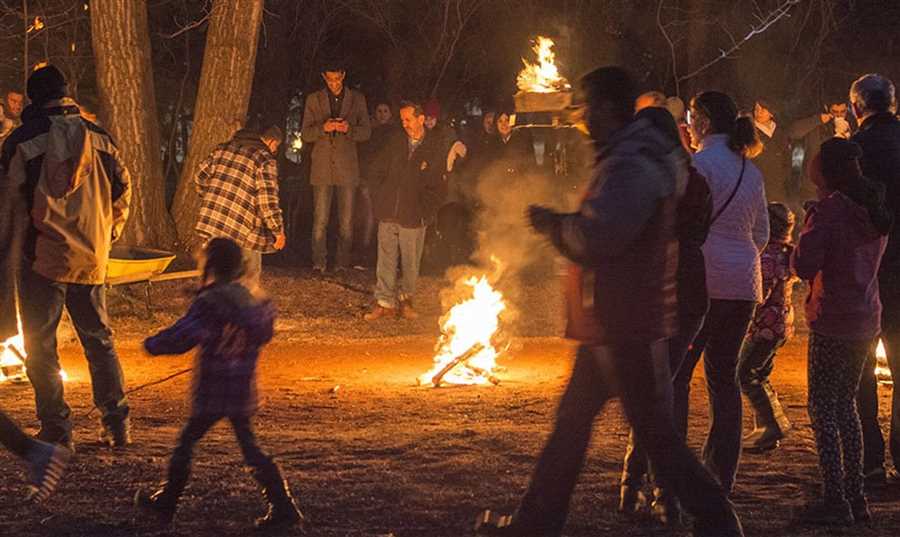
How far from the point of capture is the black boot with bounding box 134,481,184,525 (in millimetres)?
5785

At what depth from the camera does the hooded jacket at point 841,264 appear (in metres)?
6.38

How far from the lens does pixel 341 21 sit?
2334 centimetres

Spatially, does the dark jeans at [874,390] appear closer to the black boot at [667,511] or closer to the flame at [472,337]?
the black boot at [667,511]

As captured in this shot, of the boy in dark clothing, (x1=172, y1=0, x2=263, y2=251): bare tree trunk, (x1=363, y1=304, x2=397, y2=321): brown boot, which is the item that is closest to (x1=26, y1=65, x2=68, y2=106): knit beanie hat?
the boy in dark clothing

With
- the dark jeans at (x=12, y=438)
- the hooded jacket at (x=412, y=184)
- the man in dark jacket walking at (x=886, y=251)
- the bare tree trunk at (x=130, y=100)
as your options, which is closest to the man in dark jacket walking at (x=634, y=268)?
the man in dark jacket walking at (x=886, y=251)

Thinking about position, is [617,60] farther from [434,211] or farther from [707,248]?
[707,248]

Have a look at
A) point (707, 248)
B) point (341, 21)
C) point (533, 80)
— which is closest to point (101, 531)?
point (707, 248)

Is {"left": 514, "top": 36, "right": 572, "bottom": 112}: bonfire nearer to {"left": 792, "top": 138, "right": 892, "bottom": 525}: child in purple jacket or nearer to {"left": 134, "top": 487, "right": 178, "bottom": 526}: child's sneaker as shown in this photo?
{"left": 792, "top": 138, "right": 892, "bottom": 525}: child in purple jacket

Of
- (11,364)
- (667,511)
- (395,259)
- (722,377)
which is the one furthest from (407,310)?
(667,511)

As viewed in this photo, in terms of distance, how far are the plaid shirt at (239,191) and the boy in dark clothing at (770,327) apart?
4712mm

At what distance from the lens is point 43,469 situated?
19.8 feet

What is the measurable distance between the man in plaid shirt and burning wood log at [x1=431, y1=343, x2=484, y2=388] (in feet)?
7.50

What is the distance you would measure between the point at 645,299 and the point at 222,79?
1067 centimetres

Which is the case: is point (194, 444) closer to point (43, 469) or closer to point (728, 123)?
point (43, 469)
